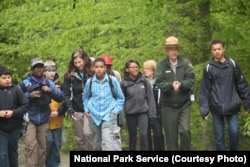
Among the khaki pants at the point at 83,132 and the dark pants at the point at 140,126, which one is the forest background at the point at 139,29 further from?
the khaki pants at the point at 83,132

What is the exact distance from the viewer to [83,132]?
1002 cm

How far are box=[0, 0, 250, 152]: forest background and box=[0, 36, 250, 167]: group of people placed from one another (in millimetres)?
2576

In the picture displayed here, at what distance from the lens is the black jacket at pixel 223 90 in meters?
9.45

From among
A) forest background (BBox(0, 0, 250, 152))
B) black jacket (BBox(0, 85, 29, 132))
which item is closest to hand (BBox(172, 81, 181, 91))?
black jacket (BBox(0, 85, 29, 132))

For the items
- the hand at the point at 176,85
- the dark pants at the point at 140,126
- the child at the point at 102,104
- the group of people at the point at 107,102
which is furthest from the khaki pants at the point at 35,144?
the hand at the point at 176,85

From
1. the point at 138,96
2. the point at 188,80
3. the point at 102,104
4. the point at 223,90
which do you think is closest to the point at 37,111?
the point at 102,104

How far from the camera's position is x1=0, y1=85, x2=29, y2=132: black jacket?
921 cm

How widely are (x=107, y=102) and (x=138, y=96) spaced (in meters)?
1.11

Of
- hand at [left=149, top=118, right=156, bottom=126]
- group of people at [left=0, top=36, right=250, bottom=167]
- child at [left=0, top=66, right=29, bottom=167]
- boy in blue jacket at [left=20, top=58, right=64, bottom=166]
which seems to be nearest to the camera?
child at [left=0, top=66, right=29, bottom=167]

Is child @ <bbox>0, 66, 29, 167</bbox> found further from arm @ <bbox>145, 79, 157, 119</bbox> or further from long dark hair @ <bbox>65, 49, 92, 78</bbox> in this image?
arm @ <bbox>145, 79, 157, 119</bbox>

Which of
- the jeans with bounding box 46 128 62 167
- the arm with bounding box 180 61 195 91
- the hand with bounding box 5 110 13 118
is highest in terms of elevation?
the arm with bounding box 180 61 195 91

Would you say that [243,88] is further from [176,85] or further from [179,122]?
[179,122]

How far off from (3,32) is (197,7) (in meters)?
7.98

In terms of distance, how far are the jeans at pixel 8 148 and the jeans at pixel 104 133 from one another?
49.9 inches
